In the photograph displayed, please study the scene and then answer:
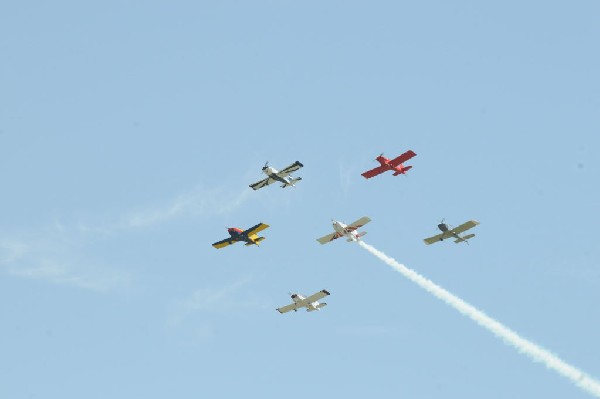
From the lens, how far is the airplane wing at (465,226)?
162 meters

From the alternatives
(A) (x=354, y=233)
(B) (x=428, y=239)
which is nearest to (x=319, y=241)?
(A) (x=354, y=233)

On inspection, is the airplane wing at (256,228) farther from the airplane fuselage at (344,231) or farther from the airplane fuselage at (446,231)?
the airplane fuselage at (446,231)

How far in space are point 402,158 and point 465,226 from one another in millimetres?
13857

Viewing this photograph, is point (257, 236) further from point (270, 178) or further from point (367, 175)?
point (367, 175)

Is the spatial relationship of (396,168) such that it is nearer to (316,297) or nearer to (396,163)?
(396,163)

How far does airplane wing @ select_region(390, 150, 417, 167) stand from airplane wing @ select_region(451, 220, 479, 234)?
12.8 meters

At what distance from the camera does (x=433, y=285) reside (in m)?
164

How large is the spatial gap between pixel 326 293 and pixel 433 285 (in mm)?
18801

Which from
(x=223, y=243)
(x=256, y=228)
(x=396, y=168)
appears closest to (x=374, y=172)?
(x=396, y=168)

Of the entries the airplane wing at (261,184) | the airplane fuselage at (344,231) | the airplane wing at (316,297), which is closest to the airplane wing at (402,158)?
the airplane fuselage at (344,231)

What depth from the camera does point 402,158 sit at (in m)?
167

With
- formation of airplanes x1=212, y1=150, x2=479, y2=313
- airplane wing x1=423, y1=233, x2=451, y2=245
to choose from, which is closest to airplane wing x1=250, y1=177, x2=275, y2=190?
formation of airplanes x1=212, y1=150, x2=479, y2=313

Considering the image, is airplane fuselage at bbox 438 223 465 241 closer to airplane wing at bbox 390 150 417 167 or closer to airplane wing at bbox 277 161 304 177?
airplane wing at bbox 390 150 417 167

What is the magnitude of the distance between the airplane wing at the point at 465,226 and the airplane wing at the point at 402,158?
12.8m
